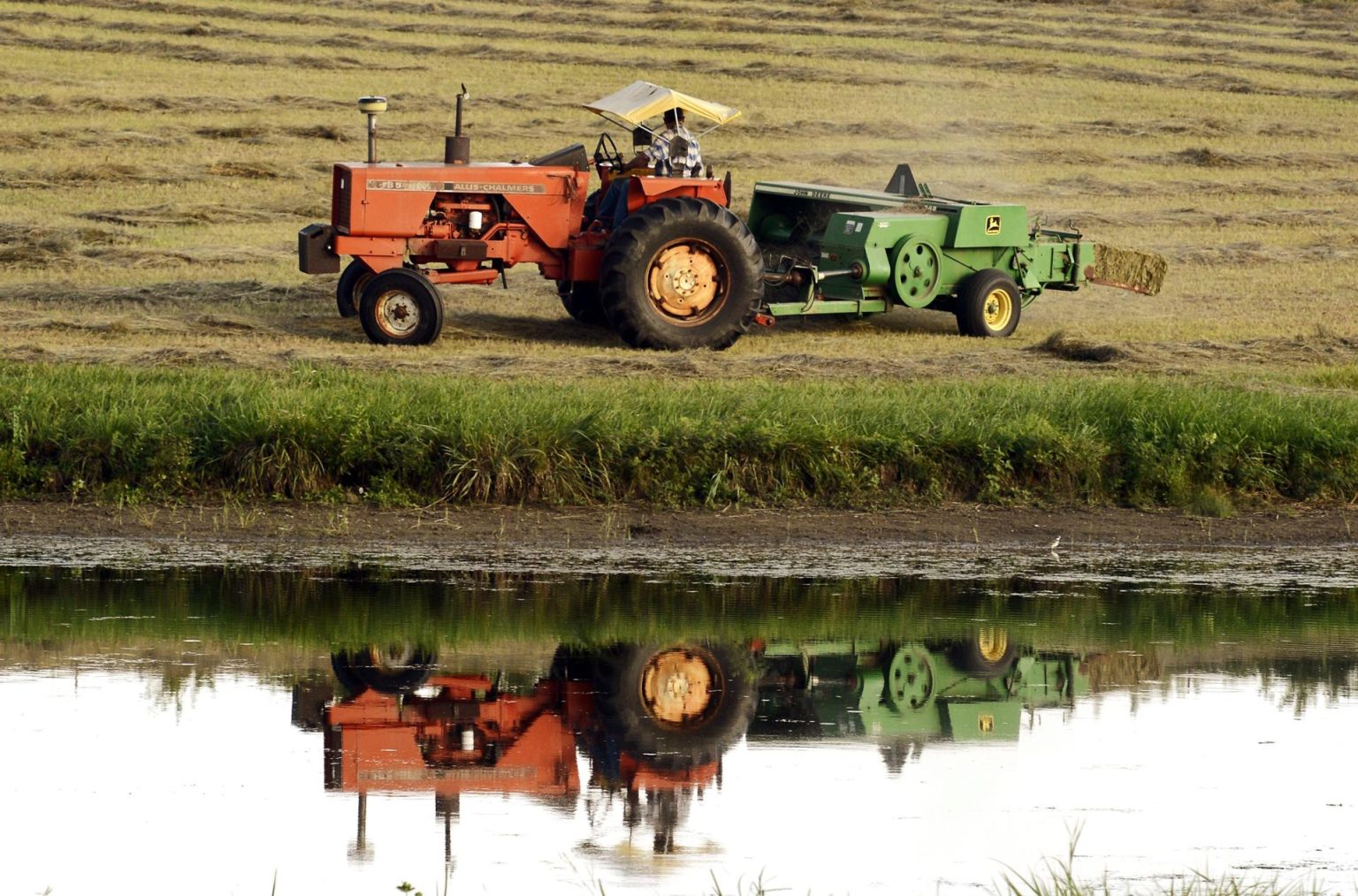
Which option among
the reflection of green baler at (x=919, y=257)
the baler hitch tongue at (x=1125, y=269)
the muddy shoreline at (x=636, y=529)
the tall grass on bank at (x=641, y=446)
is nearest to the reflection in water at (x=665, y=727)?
the muddy shoreline at (x=636, y=529)

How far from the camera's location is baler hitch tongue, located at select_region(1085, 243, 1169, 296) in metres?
16.8

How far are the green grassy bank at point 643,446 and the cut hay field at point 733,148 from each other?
1457mm

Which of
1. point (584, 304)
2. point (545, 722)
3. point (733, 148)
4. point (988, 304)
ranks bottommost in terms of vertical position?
point (545, 722)

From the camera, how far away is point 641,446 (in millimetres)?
10844

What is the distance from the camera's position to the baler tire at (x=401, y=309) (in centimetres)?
1488

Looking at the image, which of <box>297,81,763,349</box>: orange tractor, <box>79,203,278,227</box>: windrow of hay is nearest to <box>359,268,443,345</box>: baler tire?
<box>297,81,763,349</box>: orange tractor

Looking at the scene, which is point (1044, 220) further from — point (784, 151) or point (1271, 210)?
point (784, 151)

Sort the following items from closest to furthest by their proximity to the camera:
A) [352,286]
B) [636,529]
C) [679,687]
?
[679,687]
[636,529]
[352,286]

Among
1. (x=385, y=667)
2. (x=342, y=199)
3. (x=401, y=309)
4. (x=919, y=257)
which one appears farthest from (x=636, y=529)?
(x=919, y=257)

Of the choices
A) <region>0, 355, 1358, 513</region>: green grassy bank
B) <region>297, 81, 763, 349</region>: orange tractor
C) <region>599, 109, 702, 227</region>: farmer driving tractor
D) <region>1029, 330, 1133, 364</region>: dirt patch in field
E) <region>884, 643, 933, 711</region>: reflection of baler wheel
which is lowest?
<region>884, 643, 933, 711</region>: reflection of baler wheel

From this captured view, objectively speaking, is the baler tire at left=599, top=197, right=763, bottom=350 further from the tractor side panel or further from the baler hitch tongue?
the baler hitch tongue

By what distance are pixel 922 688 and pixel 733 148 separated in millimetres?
19595

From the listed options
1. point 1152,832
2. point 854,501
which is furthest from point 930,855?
point 854,501

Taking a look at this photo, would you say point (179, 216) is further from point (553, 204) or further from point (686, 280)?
point (686, 280)
